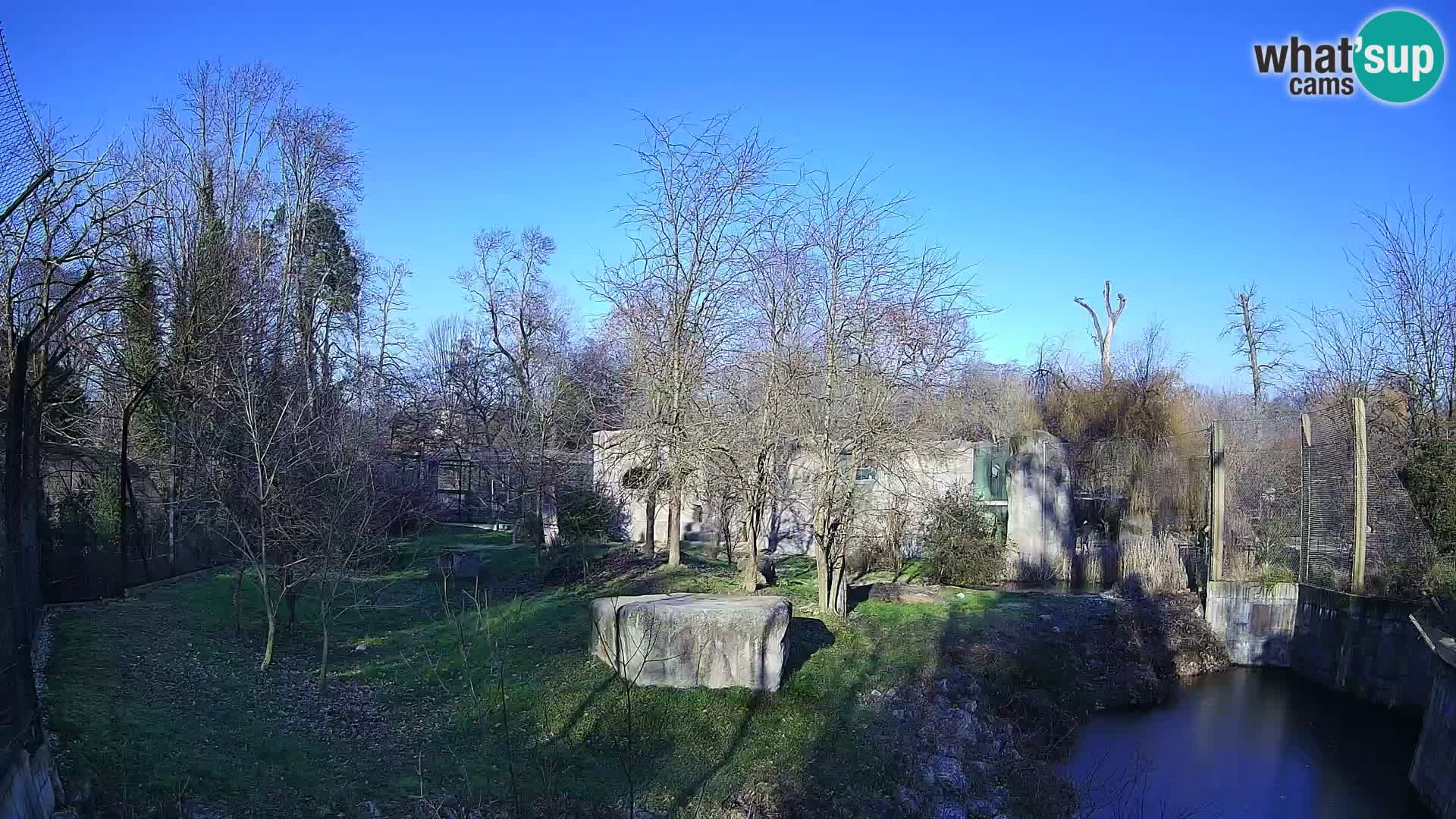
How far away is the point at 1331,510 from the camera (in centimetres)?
1455

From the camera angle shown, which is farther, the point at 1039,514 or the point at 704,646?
the point at 1039,514

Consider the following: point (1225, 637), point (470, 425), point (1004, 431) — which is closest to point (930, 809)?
point (1225, 637)

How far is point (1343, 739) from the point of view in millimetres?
12227

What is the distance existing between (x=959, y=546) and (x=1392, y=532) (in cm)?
652

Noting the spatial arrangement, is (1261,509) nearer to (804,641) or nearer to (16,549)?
(804,641)

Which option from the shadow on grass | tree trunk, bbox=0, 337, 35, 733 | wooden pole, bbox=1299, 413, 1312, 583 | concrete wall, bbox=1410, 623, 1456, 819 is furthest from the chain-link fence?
wooden pole, bbox=1299, 413, 1312, 583

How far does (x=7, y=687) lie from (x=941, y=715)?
8592mm

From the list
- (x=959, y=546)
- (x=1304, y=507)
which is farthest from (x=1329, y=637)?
(x=959, y=546)

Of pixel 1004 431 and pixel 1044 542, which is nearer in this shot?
pixel 1044 542

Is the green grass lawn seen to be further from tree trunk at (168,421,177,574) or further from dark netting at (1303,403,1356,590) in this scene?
dark netting at (1303,403,1356,590)

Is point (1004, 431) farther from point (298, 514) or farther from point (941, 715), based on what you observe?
point (298, 514)

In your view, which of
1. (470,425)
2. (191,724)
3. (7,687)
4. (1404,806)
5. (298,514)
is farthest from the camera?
(470,425)

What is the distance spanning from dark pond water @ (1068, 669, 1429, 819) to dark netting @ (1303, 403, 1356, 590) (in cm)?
188

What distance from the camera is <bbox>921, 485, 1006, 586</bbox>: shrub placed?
1692 centimetres
